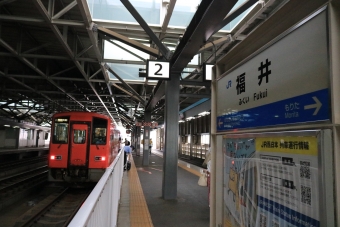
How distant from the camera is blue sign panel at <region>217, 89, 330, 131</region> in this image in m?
1.39

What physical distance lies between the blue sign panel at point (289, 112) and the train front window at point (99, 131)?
7974 millimetres

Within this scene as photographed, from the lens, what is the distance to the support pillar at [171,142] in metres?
7.29

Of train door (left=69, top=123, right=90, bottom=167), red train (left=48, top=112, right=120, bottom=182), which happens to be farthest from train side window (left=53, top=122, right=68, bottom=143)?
train door (left=69, top=123, right=90, bottom=167)

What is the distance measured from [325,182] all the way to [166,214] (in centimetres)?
495

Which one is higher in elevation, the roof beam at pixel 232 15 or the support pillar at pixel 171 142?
the roof beam at pixel 232 15

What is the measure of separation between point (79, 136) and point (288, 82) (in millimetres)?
8855

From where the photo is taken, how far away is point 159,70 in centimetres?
666

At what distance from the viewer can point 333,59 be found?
133 centimetres

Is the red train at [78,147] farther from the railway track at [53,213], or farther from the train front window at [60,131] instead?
the railway track at [53,213]

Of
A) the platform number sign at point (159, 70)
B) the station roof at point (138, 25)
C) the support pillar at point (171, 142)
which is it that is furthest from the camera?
the support pillar at point (171, 142)

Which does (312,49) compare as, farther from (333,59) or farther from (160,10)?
(160,10)

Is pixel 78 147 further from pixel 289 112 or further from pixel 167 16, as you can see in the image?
pixel 289 112

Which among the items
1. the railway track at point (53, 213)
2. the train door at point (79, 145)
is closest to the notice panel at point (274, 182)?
the railway track at point (53, 213)

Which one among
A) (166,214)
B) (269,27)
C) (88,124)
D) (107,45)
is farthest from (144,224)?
(107,45)
